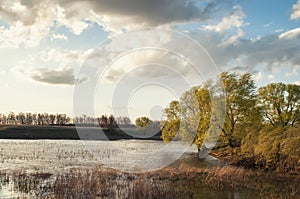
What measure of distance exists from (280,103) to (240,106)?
605 centimetres

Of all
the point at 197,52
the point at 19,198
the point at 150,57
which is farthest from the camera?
the point at 150,57

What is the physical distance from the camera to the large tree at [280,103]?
139 ft

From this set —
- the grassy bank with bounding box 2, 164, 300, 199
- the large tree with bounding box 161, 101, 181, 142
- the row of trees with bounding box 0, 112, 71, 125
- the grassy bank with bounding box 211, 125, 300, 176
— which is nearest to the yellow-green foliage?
the grassy bank with bounding box 211, 125, 300, 176

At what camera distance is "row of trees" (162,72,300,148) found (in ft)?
136

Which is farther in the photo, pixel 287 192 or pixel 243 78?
pixel 243 78

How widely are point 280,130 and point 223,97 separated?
40.1ft

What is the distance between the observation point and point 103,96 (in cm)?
2536

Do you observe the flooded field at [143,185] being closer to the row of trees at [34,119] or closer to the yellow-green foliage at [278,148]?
the yellow-green foliage at [278,148]

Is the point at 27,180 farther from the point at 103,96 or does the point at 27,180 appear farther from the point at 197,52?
the point at 197,52

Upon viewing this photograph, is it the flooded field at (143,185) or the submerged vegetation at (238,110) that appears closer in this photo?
the flooded field at (143,185)

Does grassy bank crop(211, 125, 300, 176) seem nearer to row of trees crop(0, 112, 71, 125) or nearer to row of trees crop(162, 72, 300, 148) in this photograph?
row of trees crop(162, 72, 300, 148)

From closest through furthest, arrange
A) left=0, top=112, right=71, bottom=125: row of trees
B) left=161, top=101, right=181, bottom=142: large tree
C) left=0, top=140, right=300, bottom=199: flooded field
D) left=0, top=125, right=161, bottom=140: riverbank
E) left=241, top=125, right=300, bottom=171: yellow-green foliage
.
Result: left=0, top=140, right=300, bottom=199: flooded field, left=241, top=125, right=300, bottom=171: yellow-green foliage, left=161, top=101, right=181, bottom=142: large tree, left=0, top=125, right=161, bottom=140: riverbank, left=0, top=112, right=71, bottom=125: row of trees

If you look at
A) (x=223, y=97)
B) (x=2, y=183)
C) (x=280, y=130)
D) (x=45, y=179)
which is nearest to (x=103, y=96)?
(x=45, y=179)

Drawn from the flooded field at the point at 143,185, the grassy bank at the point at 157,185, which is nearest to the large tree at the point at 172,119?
the flooded field at the point at 143,185
